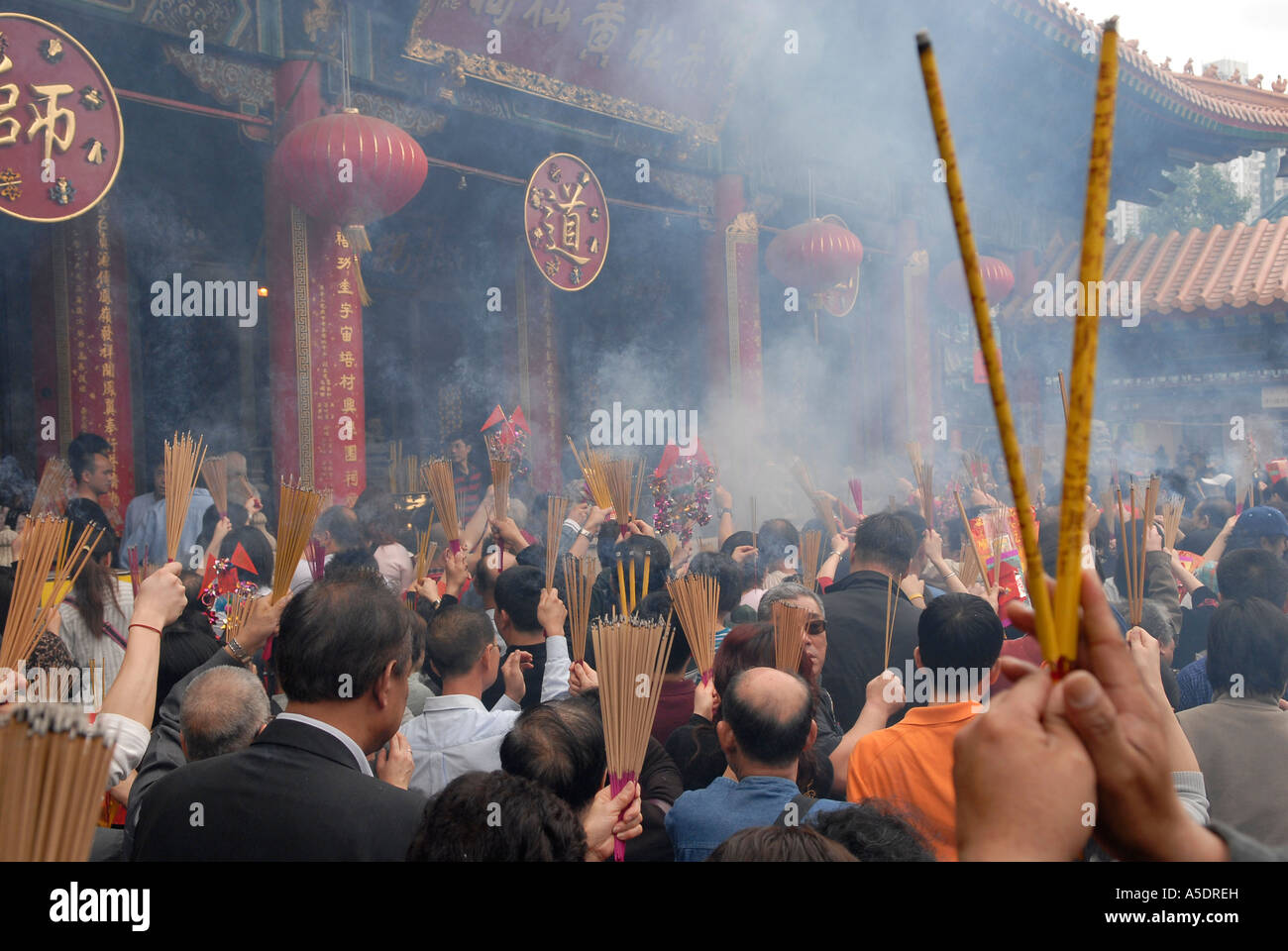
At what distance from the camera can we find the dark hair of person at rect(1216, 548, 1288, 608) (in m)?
2.42

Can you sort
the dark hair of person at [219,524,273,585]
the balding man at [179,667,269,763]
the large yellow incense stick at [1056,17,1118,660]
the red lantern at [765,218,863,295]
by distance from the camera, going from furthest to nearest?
the red lantern at [765,218,863,295]
the dark hair of person at [219,524,273,585]
the balding man at [179,667,269,763]
the large yellow incense stick at [1056,17,1118,660]

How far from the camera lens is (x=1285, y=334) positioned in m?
7.97

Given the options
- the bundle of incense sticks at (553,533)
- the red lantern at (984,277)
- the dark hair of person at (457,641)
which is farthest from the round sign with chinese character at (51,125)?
the red lantern at (984,277)

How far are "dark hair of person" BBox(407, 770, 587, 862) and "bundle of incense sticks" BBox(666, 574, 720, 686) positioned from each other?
0.99m

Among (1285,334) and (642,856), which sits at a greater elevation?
(1285,334)

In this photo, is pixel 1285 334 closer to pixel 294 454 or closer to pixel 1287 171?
pixel 1287 171

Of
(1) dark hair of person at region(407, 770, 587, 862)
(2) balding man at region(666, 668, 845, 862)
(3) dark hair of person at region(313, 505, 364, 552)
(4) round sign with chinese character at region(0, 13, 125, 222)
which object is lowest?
(2) balding man at region(666, 668, 845, 862)

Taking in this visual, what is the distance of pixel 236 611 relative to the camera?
204 cm

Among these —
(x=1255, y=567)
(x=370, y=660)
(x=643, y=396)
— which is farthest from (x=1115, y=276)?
(x=370, y=660)

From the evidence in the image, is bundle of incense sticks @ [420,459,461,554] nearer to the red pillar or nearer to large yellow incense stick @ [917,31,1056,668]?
the red pillar

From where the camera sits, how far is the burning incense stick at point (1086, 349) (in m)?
0.45

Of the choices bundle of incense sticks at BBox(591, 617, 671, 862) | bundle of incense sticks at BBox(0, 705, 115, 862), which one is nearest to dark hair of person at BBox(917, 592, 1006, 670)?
bundle of incense sticks at BBox(591, 617, 671, 862)

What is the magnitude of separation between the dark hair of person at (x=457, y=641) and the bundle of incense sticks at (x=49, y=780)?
1070 millimetres
